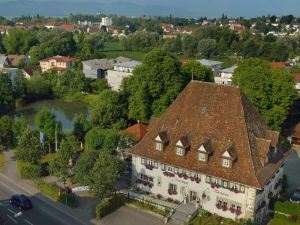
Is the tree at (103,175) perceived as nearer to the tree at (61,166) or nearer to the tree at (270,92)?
the tree at (61,166)

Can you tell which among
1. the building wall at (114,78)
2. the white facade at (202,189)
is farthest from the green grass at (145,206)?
the building wall at (114,78)

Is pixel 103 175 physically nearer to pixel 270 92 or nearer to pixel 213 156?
pixel 213 156

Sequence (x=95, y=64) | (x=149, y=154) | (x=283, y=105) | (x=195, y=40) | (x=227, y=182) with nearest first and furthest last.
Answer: (x=227, y=182) → (x=149, y=154) → (x=283, y=105) → (x=95, y=64) → (x=195, y=40)

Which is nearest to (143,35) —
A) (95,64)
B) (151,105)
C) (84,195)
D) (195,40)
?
(195,40)

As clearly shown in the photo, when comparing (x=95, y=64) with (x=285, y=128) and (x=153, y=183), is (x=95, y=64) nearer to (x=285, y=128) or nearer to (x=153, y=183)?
(x=285, y=128)

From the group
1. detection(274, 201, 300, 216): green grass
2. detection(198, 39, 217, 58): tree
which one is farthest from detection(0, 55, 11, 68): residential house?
detection(274, 201, 300, 216): green grass

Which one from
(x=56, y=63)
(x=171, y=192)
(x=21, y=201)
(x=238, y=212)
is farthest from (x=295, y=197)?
(x=56, y=63)

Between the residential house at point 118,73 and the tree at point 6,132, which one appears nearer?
the tree at point 6,132
